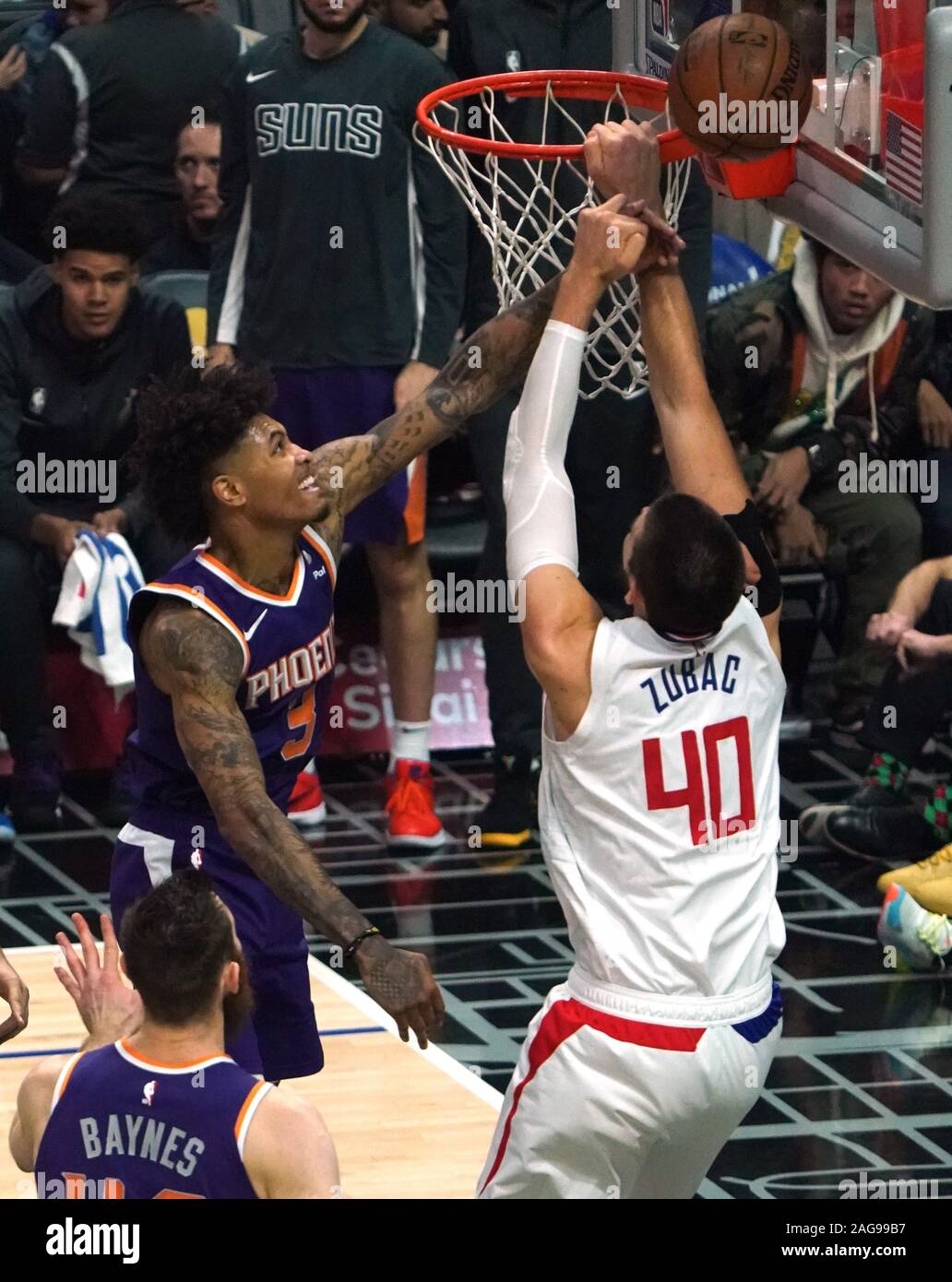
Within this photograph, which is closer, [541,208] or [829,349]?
[541,208]

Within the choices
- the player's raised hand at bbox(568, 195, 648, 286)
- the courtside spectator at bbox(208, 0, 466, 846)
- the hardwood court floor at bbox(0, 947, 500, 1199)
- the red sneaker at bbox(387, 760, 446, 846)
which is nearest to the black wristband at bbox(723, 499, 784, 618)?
the player's raised hand at bbox(568, 195, 648, 286)

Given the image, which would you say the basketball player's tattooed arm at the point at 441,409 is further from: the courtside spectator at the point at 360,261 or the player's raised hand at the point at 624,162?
the courtside spectator at the point at 360,261

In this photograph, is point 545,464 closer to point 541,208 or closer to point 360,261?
point 541,208

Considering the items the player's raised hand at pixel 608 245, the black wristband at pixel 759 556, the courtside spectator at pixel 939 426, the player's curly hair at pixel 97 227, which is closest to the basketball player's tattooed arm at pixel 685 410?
the black wristband at pixel 759 556

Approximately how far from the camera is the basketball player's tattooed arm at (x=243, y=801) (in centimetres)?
369

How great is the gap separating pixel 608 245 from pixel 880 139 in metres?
0.84

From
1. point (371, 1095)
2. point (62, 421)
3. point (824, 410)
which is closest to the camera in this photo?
point (371, 1095)

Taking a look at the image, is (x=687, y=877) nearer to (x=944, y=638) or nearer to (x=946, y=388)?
(x=944, y=638)

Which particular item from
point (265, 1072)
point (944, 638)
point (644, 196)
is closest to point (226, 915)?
point (265, 1072)

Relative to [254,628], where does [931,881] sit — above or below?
below

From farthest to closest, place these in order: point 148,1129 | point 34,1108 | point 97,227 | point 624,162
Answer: point 97,227, point 624,162, point 34,1108, point 148,1129

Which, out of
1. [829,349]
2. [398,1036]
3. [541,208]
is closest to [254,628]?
[398,1036]

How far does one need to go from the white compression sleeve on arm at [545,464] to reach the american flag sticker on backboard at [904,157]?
0.81m

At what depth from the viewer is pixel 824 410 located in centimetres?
810
